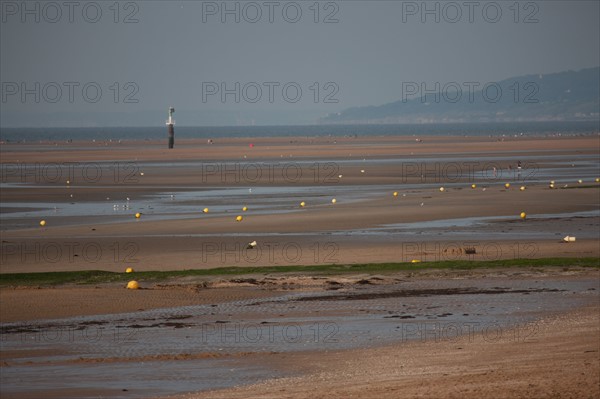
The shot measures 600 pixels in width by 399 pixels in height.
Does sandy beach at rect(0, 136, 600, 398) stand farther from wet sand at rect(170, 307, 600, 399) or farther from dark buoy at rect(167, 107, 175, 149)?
dark buoy at rect(167, 107, 175, 149)

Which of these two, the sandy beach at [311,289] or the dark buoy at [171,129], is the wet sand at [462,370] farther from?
the dark buoy at [171,129]

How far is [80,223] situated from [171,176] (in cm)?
2642

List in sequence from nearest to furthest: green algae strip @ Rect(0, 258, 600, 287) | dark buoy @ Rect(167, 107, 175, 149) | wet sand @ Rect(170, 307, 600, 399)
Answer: wet sand @ Rect(170, 307, 600, 399)
green algae strip @ Rect(0, 258, 600, 287)
dark buoy @ Rect(167, 107, 175, 149)

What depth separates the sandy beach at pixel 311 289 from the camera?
37.0ft

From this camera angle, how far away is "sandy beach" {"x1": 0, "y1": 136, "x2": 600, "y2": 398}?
444 inches

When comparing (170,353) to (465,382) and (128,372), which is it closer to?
(128,372)

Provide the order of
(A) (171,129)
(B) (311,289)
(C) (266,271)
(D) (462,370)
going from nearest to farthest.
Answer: (D) (462,370)
(B) (311,289)
(C) (266,271)
(A) (171,129)

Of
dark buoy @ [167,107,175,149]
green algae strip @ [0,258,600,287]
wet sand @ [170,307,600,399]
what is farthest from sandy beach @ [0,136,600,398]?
dark buoy @ [167,107,175,149]

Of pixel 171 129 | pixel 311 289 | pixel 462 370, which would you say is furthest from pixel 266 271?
pixel 171 129

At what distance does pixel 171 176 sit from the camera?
57.6 metres

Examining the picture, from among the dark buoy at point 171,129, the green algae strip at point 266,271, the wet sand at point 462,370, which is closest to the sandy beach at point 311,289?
the wet sand at point 462,370

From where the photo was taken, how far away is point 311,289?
1809cm

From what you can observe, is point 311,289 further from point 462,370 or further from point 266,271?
point 462,370

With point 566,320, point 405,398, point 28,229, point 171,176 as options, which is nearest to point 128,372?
point 405,398
